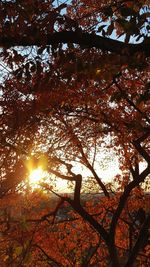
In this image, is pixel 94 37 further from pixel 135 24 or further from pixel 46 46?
pixel 135 24

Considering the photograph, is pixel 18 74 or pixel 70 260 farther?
pixel 70 260

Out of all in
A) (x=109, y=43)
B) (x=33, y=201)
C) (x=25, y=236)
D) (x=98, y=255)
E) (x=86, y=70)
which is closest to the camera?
(x=86, y=70)

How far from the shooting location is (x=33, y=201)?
2717 centimetres

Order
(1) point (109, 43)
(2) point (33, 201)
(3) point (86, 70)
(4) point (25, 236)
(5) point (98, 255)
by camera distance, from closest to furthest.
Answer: (3) point (86, 70)
(1) point (109, 43)
(4) point (25, 236)
(5) point (98, 255)
(2) point (33, 201)

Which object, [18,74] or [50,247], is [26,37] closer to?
[18,74]

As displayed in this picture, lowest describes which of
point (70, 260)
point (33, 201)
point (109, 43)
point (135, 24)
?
point (70, 260)

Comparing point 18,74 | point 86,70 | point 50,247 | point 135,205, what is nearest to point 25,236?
point 135,205

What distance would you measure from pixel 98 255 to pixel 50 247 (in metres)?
3.38

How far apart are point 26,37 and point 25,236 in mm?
12395

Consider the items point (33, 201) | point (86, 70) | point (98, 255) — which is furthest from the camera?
point (33, 201)

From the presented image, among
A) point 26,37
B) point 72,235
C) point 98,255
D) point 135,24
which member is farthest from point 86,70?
point 72,235

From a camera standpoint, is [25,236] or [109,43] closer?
[109,43]

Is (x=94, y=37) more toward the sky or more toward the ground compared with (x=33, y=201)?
more toward the ground

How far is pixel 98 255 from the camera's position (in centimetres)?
2502
